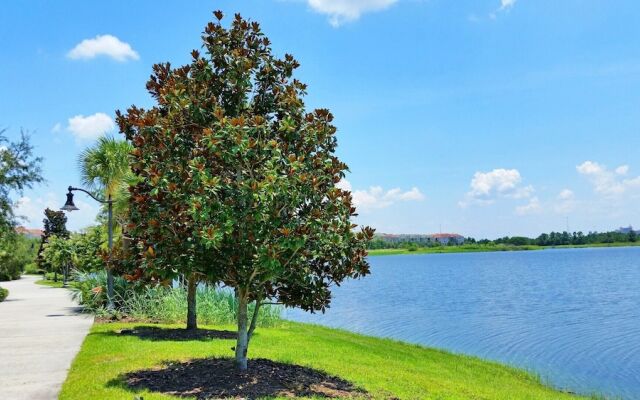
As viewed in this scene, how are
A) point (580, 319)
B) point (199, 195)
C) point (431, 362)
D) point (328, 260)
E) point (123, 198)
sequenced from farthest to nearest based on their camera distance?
point (580, 319) → point (123, 198) → point (431, 362) → point (328, 260) → point (199, 195)

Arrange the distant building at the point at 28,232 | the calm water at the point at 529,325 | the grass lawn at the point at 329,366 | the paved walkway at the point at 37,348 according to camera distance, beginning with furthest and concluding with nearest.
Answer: the distant building at the point at 28,232 < the calm water at the point at 529,325 < the grass lawn at the point at 329,366 < the paved walkway at the point at 37,348

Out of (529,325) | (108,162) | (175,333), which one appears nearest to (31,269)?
(108,162)

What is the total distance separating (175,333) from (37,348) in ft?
10.5

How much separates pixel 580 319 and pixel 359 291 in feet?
67.1

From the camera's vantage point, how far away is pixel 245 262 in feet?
27.0

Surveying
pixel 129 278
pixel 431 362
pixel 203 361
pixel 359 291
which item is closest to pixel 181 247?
pixel 129 278

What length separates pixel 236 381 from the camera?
8617 mm

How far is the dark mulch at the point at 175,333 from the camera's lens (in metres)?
13.8

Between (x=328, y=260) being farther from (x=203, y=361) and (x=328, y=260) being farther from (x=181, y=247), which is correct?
(x=203, y=361)

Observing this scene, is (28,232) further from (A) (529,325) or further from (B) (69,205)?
(A) (529,325)

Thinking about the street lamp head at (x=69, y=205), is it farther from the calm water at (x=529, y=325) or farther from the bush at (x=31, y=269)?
the bush at (x=31, y=269)

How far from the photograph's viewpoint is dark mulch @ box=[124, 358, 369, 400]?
820 cm

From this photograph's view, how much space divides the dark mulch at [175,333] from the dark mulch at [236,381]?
12.7 ft

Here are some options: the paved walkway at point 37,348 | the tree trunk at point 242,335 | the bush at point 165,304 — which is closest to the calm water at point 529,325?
the bush at point 165,304
